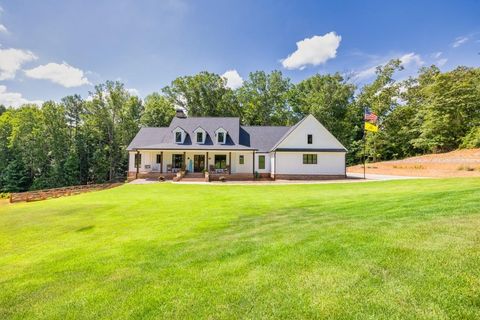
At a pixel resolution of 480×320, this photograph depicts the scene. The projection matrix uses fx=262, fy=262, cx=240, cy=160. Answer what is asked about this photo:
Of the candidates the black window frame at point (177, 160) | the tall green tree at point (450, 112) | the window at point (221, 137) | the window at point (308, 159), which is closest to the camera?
the window at point (308, 159)

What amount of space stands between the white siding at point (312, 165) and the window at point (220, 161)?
19.2 feet

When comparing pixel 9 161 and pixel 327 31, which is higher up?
pixel 327 31

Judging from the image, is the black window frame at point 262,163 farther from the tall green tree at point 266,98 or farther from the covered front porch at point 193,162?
the tall green tree at point 266,98

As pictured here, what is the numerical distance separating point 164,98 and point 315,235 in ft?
149

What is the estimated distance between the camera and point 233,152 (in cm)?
2772

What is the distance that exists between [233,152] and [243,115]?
21397 millimetres

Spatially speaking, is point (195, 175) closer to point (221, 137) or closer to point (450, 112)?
point (221, 137)

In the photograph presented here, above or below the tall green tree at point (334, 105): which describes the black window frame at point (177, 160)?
below

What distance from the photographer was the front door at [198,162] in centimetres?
2839

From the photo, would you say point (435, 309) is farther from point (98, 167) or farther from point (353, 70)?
point (353, 70)

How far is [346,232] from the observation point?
18.2 feet

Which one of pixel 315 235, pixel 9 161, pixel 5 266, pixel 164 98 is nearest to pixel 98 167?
pixel 9 161

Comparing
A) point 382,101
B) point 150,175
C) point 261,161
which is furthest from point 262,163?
point 382,101

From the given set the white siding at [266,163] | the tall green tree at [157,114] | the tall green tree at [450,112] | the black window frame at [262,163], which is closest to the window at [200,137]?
the white siding at [266,163]
